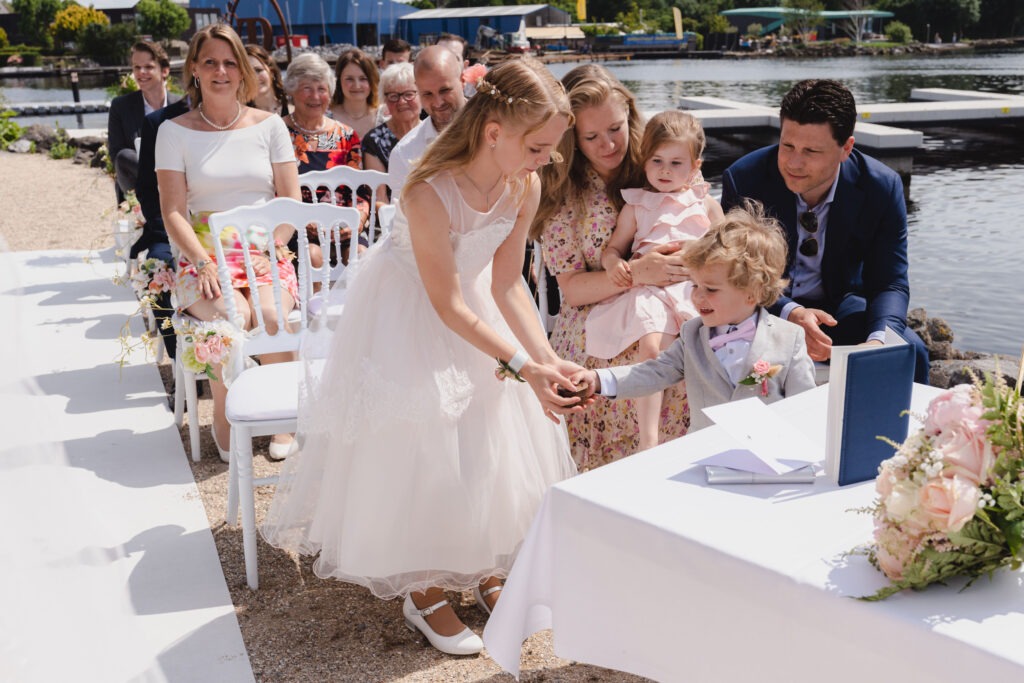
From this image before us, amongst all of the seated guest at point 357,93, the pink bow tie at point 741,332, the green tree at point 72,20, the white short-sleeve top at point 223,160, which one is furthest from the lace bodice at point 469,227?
the green tree at point 72,20

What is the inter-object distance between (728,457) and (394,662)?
1.19m

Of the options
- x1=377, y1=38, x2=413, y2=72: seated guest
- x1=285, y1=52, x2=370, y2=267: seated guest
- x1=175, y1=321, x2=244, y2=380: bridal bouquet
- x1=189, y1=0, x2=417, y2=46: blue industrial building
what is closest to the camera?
x1=175, y1=321, x2=244, y2=380: bridal bouquet

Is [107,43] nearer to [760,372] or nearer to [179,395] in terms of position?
[179,395]

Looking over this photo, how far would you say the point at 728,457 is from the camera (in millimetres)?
1905

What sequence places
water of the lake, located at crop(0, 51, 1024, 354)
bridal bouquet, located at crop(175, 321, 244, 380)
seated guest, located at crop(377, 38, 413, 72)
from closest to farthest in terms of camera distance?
1. bridal bouquet, located at crop(175, 321, 244, 380)
2. seated guest, located at crop(377, 38, 413, 72)
3. water of the lake, located at crop(0, 51, 1024, 354)

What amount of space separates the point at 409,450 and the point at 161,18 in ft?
230

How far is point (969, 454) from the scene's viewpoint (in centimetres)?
137

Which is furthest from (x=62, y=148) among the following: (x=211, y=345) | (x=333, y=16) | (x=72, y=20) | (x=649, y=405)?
(x=72, y=20)

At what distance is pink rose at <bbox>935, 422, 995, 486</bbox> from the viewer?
1.35 meters

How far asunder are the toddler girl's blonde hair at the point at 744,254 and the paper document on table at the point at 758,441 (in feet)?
1.81

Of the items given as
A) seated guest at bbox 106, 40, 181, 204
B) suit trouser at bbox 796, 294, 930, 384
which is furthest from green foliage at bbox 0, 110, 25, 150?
suit trouser at bbox 796, 294, 930, 384

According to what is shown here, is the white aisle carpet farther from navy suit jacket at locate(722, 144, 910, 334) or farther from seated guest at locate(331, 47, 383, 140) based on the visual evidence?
navy suit jacket at locate(722, 144, 910, 334)

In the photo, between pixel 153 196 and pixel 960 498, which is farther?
pixel 153 196

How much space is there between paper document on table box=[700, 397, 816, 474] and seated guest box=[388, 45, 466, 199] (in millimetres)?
2487
